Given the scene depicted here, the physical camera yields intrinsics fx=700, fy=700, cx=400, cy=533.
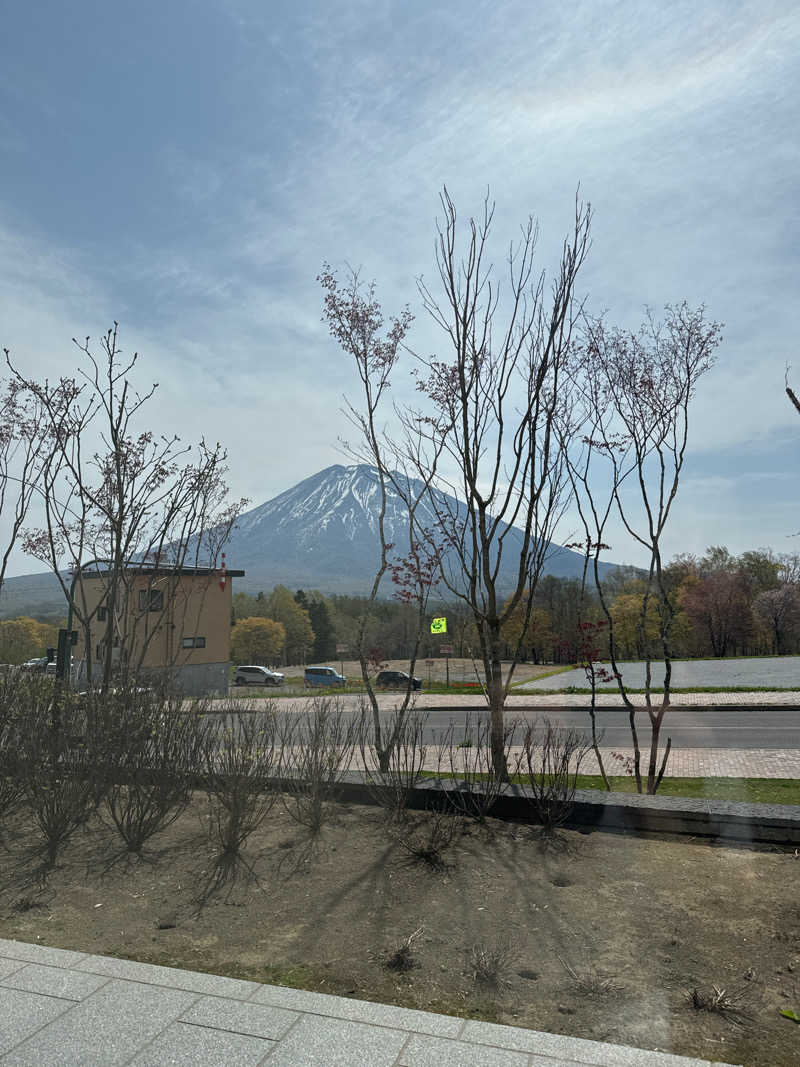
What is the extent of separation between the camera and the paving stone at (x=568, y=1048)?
90.0 inches

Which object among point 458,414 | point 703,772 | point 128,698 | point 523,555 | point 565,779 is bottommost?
point 703,772

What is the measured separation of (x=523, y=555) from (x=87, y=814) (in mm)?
3973

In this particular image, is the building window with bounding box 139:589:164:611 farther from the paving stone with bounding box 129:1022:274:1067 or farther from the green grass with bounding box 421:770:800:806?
the paving stone with bounding box 129:1022:274:1067

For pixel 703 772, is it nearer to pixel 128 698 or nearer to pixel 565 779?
pixel 565 779

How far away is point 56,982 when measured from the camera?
293 cm

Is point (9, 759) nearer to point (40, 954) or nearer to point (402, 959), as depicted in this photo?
point (40, 954)

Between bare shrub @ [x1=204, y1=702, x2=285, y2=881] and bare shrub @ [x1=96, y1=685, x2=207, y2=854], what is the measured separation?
0.20m

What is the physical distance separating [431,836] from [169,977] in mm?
1922

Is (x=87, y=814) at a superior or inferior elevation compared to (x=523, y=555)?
inferior

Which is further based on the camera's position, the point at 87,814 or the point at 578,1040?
the point at 87,814

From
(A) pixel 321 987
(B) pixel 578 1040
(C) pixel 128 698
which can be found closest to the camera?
(B) pixel 578 1040

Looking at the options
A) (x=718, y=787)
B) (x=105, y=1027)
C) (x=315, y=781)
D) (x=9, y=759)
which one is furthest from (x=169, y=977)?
(x=718, y=787)

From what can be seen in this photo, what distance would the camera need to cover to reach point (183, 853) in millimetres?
4555

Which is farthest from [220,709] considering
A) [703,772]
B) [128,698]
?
[703,772]
